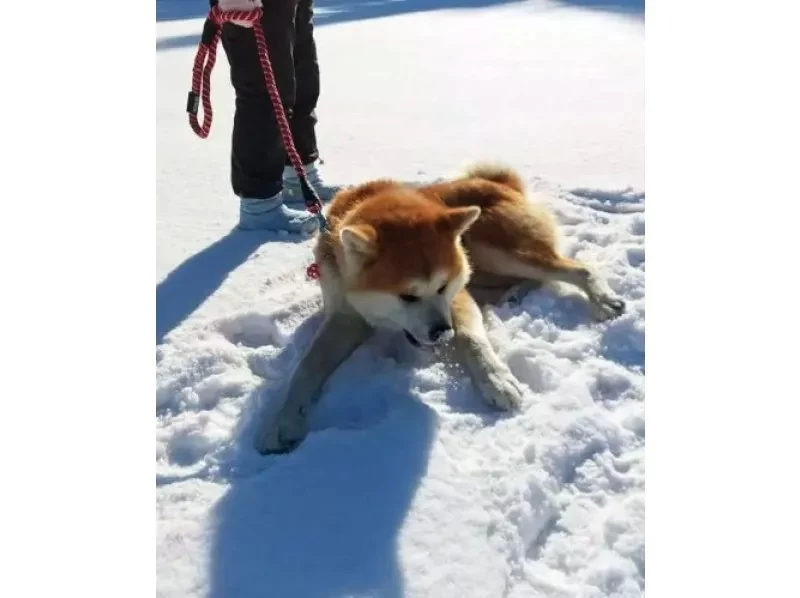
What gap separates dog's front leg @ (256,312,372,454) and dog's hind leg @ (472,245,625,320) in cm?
58

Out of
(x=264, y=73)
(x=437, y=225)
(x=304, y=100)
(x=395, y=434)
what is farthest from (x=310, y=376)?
(x=304, y=100)

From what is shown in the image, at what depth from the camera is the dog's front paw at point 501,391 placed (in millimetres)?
1798

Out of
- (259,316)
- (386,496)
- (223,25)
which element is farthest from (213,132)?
(386,496)

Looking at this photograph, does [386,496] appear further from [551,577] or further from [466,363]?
[466,363]

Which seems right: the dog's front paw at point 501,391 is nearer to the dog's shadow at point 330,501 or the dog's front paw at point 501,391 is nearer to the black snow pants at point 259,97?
the dog's shadow at point 330,501

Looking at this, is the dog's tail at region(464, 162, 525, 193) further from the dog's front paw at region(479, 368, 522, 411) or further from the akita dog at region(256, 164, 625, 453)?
the dog's front paw at region(479, 368, 522, 411)

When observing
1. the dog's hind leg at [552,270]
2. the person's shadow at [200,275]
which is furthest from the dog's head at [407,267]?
the person's shadow at [200,275]

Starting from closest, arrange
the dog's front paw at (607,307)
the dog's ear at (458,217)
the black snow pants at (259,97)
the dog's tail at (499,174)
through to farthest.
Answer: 1. the dog's ear at (458,217)
2. the dog's front paw at (607,307)
3. the black snow pants at (259,97)
4. the dog's tail at (499,174)

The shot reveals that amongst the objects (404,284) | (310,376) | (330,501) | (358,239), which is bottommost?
(330,501)

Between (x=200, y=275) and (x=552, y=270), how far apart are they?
1.24 meters

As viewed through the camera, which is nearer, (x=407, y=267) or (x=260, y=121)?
(x=407, y=267)

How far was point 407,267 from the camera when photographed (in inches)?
75.9

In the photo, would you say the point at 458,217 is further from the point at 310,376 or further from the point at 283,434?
the point at 283,434

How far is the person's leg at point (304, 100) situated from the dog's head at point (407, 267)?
45.7 inches
